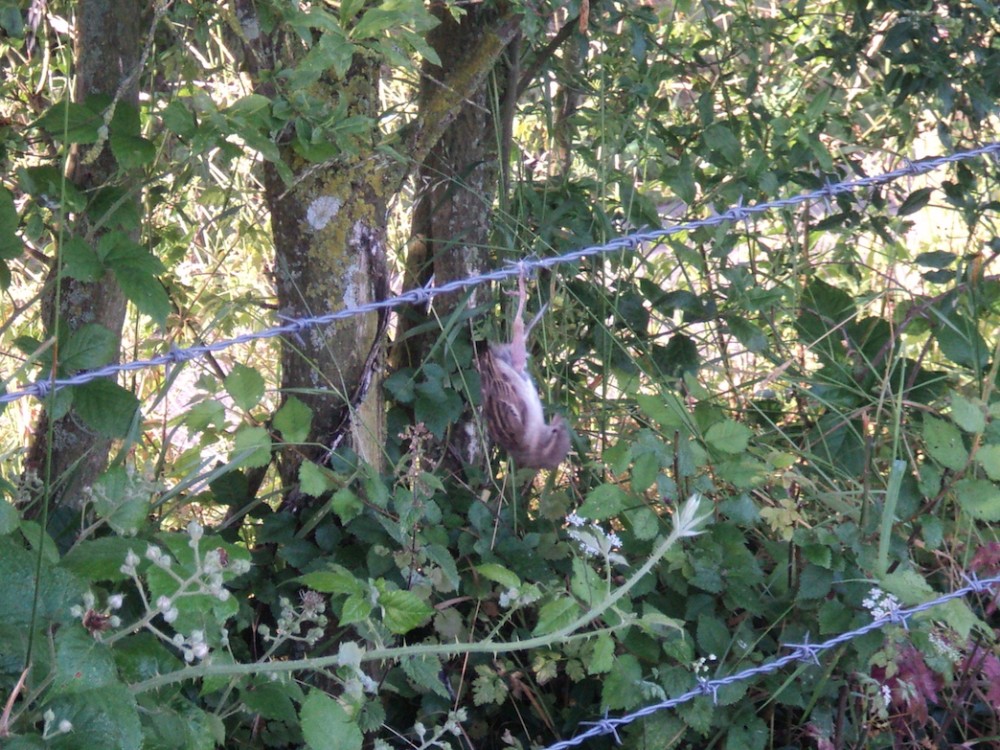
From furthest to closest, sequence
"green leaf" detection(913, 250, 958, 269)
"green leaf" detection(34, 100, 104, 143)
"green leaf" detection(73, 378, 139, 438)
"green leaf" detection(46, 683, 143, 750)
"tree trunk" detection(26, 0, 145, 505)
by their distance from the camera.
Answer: "green leaf" detection(913, 250, 958, 269) → "tree trunk" detection(26, 0, 145, 505) → "green leaf" detection(34, 100, 104, 143) → "green leaf" detection(73, 378, 139, 438) → "green leaf" detection(46, 683, 143, 750)

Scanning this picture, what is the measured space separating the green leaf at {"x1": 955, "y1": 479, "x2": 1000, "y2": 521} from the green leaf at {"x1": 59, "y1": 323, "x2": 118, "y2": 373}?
1742mm

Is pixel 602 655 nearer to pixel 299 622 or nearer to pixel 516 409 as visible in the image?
pixel 516 409

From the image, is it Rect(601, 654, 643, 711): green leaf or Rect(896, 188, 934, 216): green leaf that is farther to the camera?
Rect(896, 188, 934, 216): green leaf

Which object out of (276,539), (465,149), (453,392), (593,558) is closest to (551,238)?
(465,149)

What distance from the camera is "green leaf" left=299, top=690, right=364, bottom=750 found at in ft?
5.22

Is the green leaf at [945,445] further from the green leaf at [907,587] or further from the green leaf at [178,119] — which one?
the green leaf at [178,119]

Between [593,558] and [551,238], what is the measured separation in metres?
0.92

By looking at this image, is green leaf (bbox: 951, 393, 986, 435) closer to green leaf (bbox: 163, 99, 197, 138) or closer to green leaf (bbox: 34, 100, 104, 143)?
green leaf (bbox: 163, 99, 197, 138)

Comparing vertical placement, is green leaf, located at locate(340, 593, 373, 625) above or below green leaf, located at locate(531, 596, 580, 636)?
above

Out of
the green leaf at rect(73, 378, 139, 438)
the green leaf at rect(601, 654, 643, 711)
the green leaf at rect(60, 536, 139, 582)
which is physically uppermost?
the green leaf at rect(73, 378, 139, 438)

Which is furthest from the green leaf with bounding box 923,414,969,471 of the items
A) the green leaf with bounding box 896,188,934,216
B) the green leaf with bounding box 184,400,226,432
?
the green leaf with bounding box 184,400,226,432

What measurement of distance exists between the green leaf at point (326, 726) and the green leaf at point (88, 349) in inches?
28.5

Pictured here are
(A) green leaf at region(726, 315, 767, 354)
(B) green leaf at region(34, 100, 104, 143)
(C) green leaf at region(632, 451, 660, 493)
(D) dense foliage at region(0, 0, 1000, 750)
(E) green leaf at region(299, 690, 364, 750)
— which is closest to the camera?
(E) green leaf at region(299, 690, 364, 750)

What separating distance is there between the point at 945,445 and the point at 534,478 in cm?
96
